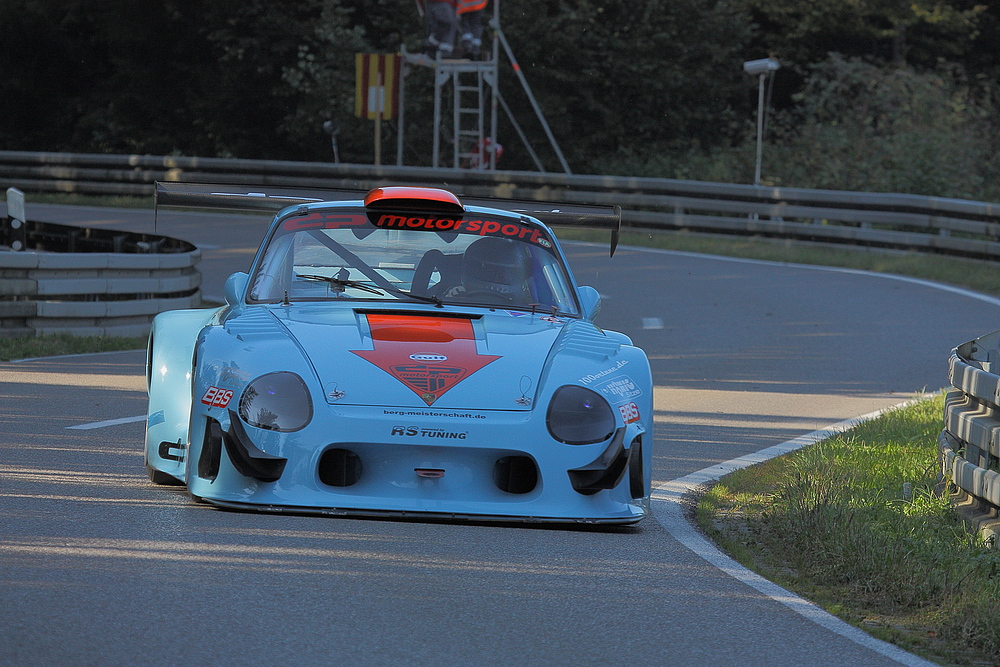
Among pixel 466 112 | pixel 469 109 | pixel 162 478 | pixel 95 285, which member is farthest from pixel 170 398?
pixel 469 109

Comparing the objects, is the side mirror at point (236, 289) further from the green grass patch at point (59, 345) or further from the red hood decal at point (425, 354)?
the green grass patch at point (59, 345)

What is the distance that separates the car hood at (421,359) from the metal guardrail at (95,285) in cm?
659

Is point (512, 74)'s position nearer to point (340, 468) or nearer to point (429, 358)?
point (429, 358)

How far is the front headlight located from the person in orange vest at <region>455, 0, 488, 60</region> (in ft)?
78.5

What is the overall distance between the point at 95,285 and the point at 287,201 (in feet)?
18.9

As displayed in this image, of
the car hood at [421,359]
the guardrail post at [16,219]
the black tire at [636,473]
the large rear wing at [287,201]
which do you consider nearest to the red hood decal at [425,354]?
the car hood at [421,359]

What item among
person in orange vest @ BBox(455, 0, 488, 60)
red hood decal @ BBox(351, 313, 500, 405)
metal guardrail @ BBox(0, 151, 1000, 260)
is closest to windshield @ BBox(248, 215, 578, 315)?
red hood decal @ BBox(351, 313, 500, 405)

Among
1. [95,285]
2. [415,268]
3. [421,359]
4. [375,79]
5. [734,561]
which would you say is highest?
[375,79]

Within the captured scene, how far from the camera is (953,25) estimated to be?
36688 millimetres

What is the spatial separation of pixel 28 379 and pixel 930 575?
22.7 feet

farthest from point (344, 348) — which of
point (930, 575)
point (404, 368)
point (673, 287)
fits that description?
point (673, 287)

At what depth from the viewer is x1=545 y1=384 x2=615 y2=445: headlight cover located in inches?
224

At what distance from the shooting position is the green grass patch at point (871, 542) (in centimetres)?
505

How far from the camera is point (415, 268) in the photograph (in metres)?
7.02
